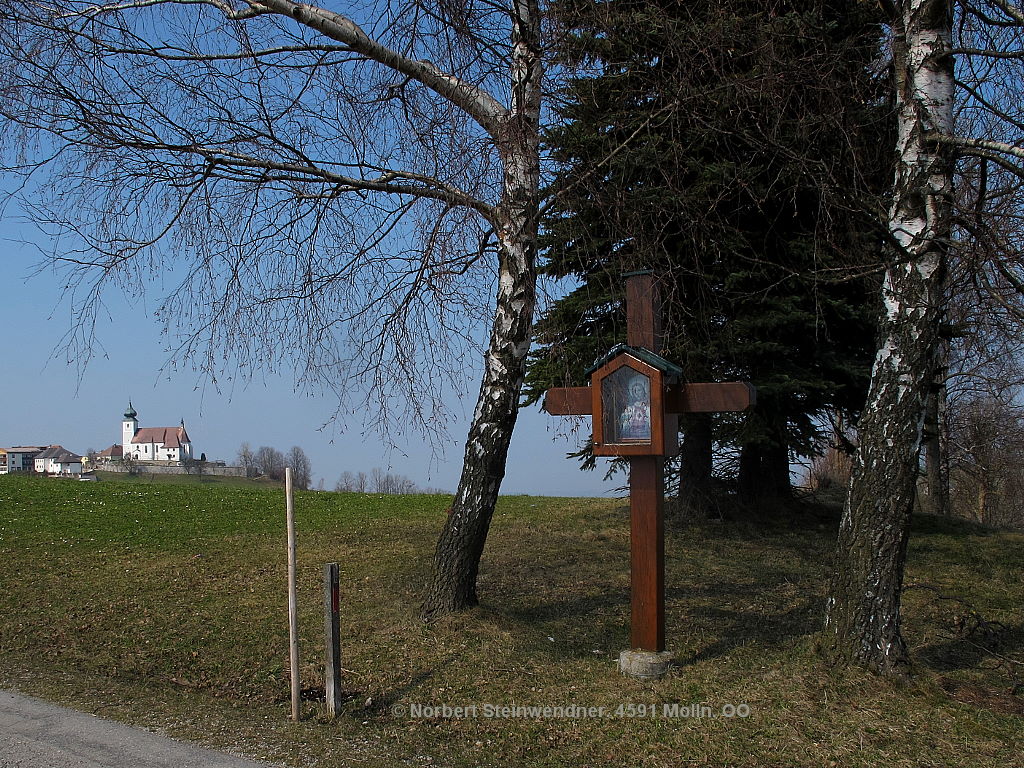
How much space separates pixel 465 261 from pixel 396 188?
3.43 ft

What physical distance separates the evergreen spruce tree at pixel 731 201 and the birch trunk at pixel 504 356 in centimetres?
34

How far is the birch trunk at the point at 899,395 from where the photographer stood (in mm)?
5652

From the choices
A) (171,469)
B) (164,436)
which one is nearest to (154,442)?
(164,436)

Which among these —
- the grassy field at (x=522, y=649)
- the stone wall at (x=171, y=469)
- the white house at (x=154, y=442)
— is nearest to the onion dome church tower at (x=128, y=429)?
the white house at (x=154, y=442)

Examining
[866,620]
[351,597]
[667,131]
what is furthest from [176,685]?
[667,131]

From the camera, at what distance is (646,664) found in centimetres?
589

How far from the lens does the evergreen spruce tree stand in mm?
6473

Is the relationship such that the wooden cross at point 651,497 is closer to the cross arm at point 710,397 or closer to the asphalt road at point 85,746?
the cross arm at point 710,397

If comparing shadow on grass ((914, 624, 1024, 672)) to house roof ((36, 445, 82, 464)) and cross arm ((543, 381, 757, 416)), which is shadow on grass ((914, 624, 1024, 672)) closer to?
cross arm ((543, 381, 757, 416))

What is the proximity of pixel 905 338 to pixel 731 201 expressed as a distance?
5197 millimetres

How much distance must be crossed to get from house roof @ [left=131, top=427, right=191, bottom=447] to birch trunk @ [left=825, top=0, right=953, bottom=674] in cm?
11437

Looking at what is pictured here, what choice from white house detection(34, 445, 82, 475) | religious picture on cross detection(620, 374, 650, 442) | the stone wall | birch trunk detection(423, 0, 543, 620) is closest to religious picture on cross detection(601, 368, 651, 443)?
religious picture on cross detection(620, 374, 650, 442)

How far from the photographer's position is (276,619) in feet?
25.3

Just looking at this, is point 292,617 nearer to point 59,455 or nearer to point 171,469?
point 171,469
